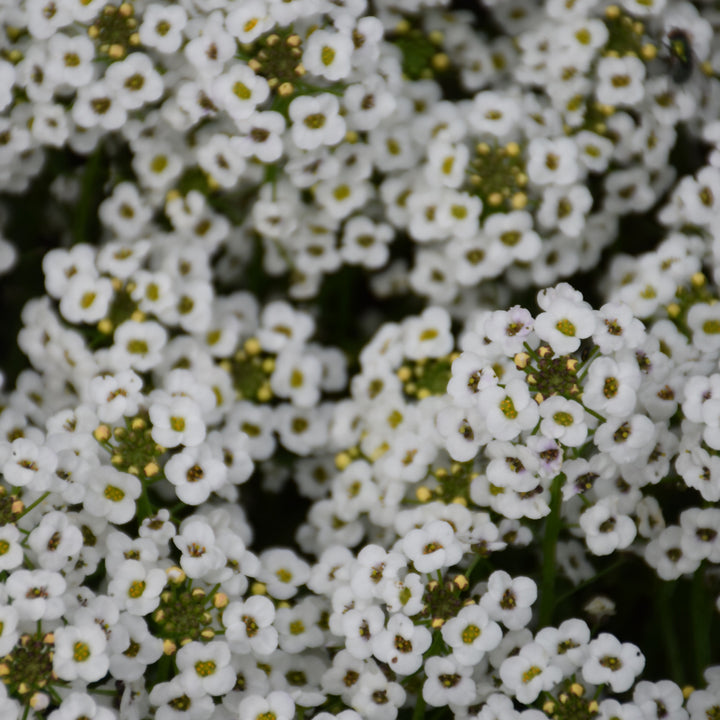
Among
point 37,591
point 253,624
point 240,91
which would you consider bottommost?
point 253,624

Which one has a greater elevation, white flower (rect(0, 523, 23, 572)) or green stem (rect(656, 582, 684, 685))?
white flower (rect(0, 523, 23, 572))

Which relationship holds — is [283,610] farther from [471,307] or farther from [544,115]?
[544,115]

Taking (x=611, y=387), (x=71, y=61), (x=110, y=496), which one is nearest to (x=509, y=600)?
(x=611, y=387)

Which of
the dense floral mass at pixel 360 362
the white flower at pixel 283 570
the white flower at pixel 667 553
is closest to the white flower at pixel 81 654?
the dense floral mass at pixel 360 362

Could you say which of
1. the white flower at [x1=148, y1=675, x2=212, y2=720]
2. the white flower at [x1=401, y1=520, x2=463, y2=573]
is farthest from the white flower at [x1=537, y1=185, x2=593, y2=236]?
the white flower at [x1=148, y1=675, x2=212, y2=720]

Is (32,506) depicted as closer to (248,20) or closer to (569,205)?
(248,20)

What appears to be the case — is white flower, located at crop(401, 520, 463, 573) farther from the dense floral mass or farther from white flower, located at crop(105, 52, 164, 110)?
white flower, located at crop(105, 52, 164, 110)

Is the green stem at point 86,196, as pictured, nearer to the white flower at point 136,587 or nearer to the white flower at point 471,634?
the white flower at point 136,587

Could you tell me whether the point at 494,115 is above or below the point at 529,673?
above
